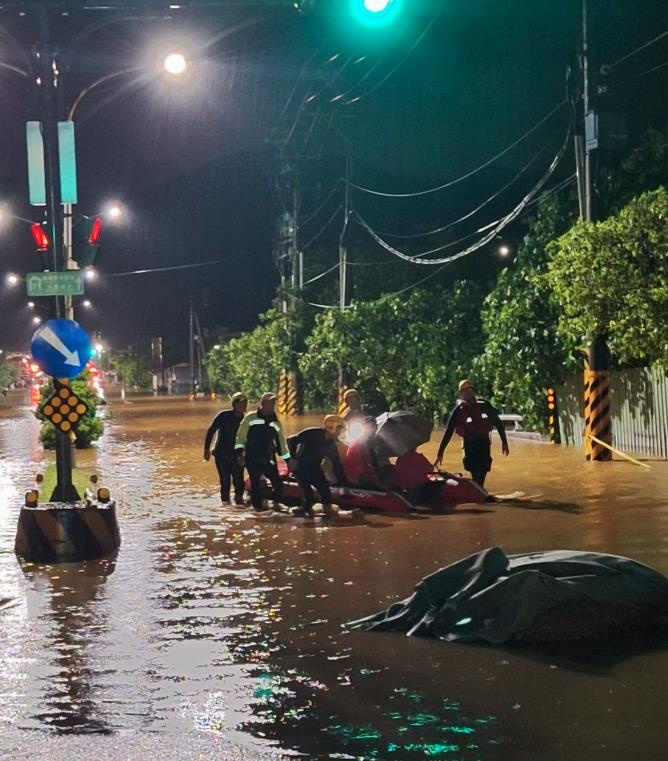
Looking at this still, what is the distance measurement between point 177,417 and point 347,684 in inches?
1739

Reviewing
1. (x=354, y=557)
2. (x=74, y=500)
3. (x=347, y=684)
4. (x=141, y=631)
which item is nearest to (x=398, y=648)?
(x=347, y=684)

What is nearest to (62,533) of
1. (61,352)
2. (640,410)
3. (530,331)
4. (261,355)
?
(61,352)

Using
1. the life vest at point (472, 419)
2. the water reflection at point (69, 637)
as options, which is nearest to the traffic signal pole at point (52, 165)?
the water reflection at point (69, 637)

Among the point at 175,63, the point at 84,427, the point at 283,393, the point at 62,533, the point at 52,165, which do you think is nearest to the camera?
the point at 62,533

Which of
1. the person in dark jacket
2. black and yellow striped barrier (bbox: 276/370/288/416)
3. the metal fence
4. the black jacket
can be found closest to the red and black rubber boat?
the person in dark jacket

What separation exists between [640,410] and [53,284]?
14.8m

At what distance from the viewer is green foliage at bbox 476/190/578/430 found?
27.0 metres

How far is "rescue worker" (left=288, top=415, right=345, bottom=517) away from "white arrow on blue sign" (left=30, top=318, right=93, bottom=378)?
3823 mm

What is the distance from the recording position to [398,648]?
26.1 ft

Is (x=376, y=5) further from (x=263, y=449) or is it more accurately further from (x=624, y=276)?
(x=624, y=276)

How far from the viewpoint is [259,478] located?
16953 mm

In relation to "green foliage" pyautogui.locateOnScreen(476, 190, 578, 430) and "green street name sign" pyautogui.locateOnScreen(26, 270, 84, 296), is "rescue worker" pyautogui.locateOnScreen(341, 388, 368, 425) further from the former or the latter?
"green foliage" pyautogui.locateOnScreen(476, 190, 578, 430)

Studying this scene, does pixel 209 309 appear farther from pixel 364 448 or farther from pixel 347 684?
pixel 347 684

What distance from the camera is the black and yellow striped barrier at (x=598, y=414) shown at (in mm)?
23531
